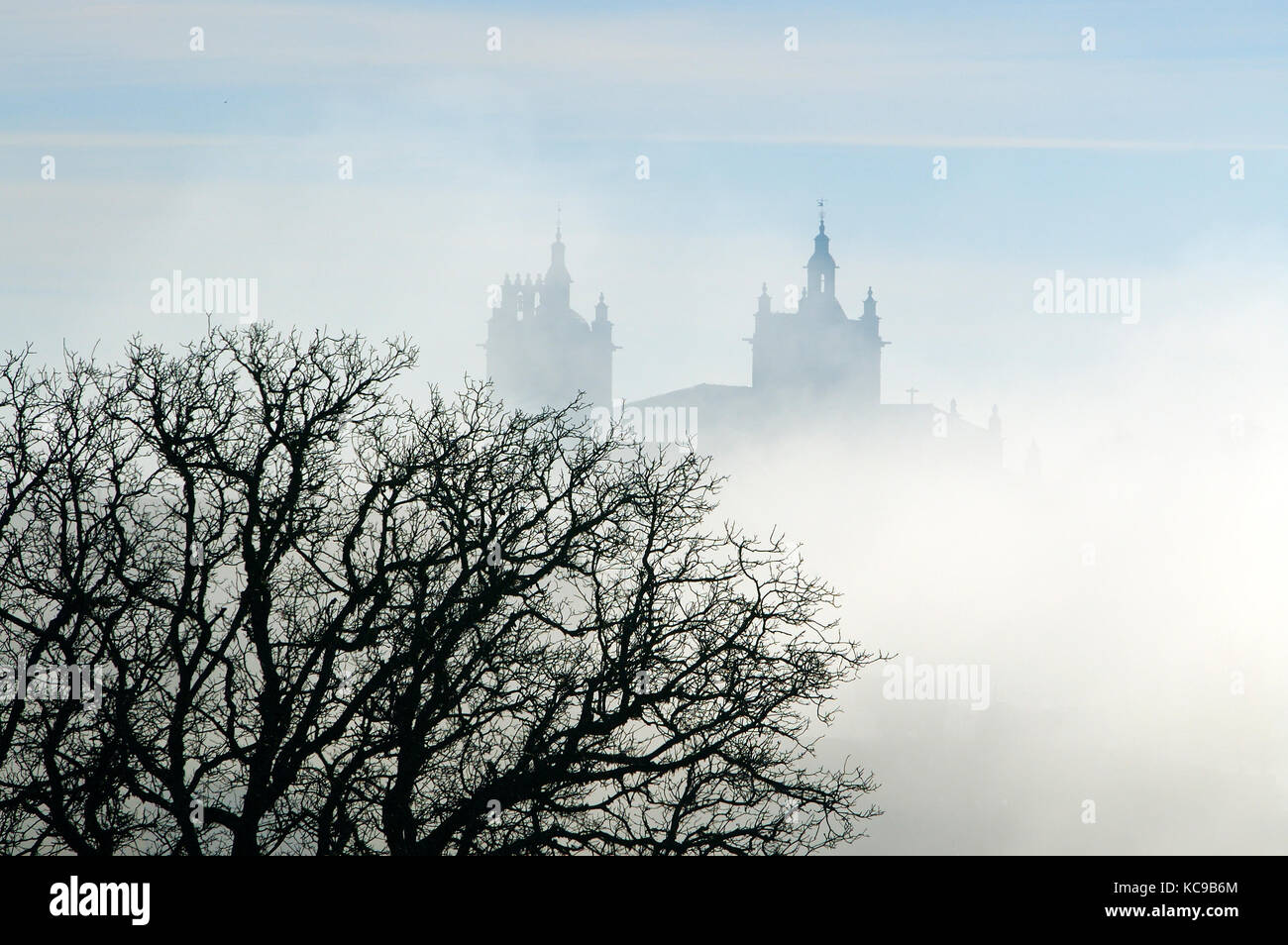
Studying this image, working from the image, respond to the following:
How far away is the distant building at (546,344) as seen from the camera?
158 m

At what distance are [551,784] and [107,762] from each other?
16.7 feet

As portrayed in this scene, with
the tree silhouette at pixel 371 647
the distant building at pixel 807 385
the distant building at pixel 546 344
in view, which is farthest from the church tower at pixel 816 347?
the tree silhouette at pixel 371 647

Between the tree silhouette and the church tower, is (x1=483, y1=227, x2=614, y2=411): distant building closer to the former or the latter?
the church tower

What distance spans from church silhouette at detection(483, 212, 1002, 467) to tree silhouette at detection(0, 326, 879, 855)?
121 metres

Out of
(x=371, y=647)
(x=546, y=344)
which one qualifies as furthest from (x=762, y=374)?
(x=371, y=647)

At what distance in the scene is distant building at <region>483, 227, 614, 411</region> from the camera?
517 ft

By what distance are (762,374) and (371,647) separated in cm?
13013

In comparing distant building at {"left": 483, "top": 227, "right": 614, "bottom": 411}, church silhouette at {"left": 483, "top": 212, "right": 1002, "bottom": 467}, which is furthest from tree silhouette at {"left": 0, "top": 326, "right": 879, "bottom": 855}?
distant building at {"left": 483, "top": 227, "right": 614, "bottom": 411}

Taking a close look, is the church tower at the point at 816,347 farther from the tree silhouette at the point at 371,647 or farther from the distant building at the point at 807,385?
the tree silhouette at the point at 371,647

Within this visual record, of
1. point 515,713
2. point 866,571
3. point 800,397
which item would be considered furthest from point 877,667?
point 515,713

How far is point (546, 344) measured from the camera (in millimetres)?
158125

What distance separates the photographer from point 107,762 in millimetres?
15133
